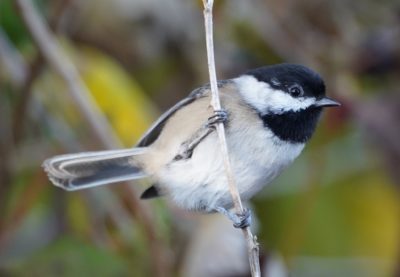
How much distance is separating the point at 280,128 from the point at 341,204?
3.66ft

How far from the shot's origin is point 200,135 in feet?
7.86

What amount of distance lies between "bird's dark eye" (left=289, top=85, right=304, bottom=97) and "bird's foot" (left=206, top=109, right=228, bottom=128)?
0.18 meters

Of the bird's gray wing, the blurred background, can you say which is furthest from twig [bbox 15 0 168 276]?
the bird's gray wing

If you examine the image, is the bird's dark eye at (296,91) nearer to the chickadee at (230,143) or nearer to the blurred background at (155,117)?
the chickadee at (230,143)

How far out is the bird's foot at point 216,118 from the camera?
89.2 inches

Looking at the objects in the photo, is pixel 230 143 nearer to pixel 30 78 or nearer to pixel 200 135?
pixel 200 135

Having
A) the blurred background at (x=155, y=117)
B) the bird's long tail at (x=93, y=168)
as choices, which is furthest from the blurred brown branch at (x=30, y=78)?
the bird's long tail at (x=93, y=168)

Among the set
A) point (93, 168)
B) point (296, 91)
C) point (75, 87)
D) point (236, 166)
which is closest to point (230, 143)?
point (236, 166)

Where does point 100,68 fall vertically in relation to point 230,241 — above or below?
above

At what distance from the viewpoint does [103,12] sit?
3.55m

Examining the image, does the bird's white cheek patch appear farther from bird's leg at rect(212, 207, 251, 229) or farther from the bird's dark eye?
bird's leg at rect(212, 207, 251, 229)

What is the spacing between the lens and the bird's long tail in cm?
246

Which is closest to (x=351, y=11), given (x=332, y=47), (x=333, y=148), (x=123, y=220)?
(x=332, y=47)

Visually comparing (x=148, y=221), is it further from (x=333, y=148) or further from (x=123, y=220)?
(x=333, y=148)
